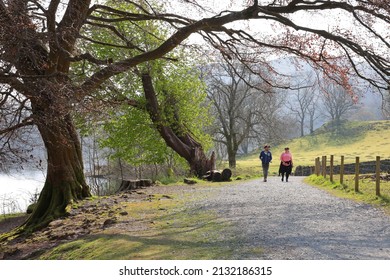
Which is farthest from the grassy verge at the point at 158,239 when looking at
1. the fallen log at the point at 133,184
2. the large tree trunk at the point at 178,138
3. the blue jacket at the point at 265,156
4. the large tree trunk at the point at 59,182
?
Answer: the large tree trunk at the point at 178,138

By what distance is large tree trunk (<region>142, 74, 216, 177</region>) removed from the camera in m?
24.9

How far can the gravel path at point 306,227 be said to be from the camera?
22.5 feet

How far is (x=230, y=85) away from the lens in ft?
144

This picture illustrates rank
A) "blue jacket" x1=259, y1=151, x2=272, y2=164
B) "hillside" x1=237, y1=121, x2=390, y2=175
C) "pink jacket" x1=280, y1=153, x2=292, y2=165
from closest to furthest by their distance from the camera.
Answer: "pink jacket" x1=280, y1=153, x2=292, y2=165
"blue jacket" x1=259, y1=151, x2=272, y2=164
"hillside" x1=237, y1=121, x2=390, y2=175

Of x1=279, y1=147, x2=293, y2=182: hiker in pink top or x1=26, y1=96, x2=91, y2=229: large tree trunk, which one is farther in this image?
x1=279, y1=147, x2=293, y2=182: hiker in pink top

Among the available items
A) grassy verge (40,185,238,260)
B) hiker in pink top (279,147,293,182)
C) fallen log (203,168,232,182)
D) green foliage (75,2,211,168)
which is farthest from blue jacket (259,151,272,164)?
grassy verge (40,185,238,260)

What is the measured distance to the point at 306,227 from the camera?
872 centimetres

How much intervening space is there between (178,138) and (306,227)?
687 inches

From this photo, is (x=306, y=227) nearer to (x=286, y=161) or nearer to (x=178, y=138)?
(x=286, y=161)

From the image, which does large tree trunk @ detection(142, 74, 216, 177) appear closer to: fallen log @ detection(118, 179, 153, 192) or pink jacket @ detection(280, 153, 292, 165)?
fallen log @ detection(118, 179, 153, 192)

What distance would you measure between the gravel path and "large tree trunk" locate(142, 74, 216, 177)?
11.7m

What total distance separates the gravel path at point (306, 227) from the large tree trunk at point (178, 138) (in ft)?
38.5

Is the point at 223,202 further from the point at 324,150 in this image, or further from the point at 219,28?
the point at 324,150

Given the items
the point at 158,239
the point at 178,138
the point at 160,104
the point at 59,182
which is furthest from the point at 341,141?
the point at 158,239
